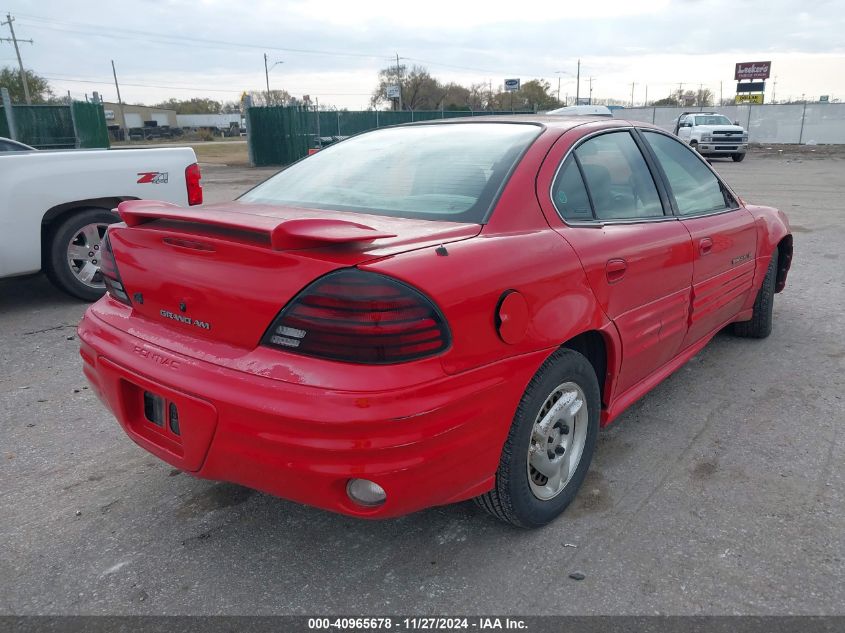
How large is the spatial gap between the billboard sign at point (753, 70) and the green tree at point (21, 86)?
2153 inches

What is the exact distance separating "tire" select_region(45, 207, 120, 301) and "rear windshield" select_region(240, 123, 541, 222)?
325 cm

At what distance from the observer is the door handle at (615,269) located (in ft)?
8.55

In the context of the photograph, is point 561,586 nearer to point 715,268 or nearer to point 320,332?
point 320,332

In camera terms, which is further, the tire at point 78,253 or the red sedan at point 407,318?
the tire at point 78,253

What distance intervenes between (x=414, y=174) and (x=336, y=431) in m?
1.32

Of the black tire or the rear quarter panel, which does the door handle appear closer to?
the black tire

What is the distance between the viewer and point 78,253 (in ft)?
19.1

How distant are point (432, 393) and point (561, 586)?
88 cm

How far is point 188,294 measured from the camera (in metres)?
2.16

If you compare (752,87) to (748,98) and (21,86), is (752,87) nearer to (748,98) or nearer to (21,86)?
(748,98)

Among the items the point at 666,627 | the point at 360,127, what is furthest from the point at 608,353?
the point at 360,127

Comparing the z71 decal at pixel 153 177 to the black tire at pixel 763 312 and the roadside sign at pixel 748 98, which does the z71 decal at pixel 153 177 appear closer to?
the black tire at pixel 763 312

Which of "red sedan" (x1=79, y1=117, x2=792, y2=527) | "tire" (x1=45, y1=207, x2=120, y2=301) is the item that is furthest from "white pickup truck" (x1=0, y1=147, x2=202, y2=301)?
"red sedan" (x1=79, y1=117, x2=792, y2=527)

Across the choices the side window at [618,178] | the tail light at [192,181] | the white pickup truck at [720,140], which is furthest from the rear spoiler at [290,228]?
the white pickup truck at [720,140]
